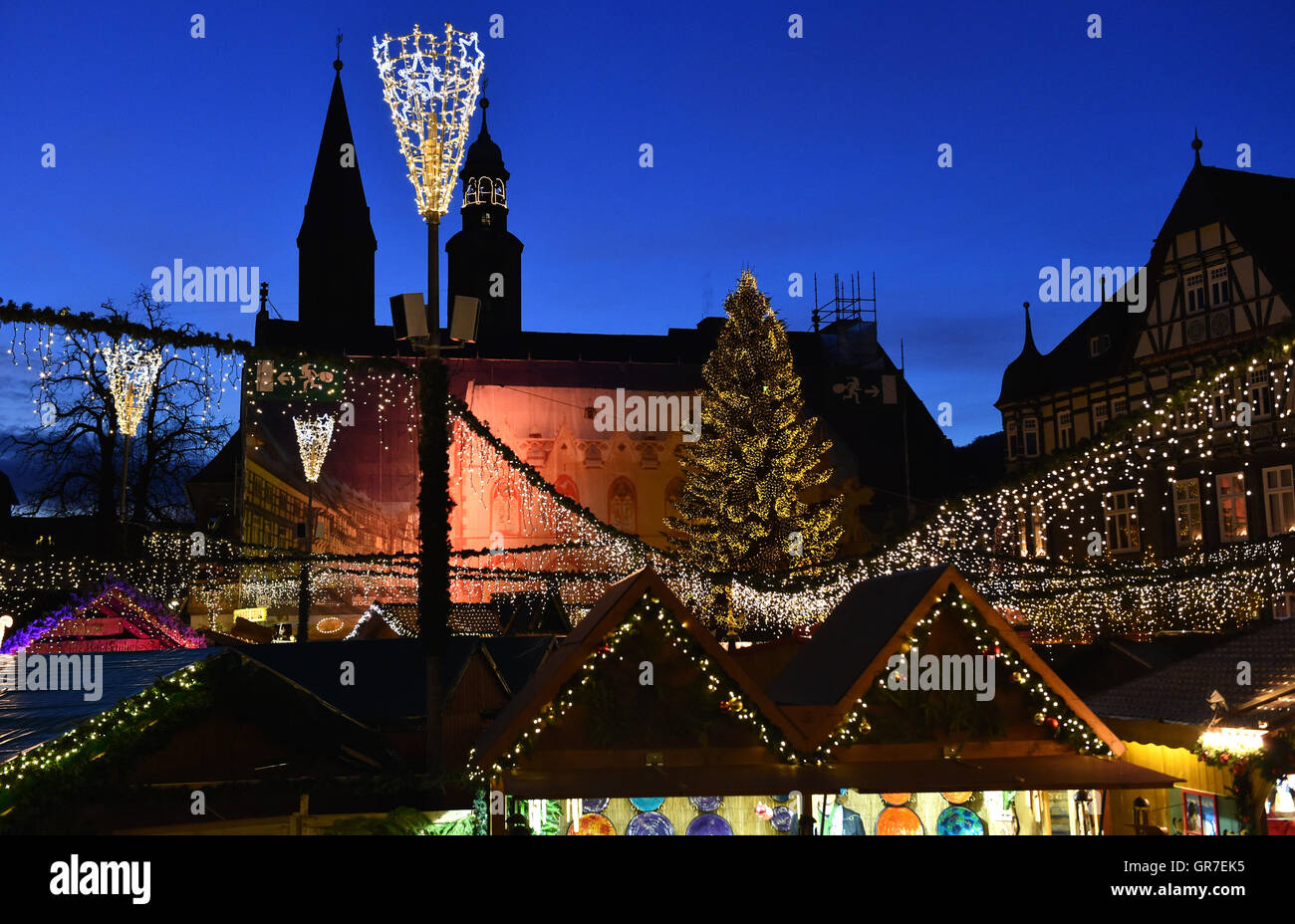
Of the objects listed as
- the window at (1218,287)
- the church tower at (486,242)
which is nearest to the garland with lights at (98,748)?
the window at (1218,287)

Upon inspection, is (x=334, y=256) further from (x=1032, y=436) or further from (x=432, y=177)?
(x=432, y=177)

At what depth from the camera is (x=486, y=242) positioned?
65125mm

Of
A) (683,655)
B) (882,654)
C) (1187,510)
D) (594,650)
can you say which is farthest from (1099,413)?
(594,650)

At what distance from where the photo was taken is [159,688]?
752 cm

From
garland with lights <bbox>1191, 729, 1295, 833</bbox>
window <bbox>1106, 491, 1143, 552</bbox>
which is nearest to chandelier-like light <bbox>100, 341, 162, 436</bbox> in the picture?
garland with lights <bbox>1191, 729, 1295, 833</bbox>

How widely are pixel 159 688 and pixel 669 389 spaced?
47084 mm

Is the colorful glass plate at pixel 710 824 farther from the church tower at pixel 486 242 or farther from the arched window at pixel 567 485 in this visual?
the church tower at pixel 486 242

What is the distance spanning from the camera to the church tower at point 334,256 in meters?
57.4

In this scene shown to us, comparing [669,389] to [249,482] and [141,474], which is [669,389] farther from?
[141,474]

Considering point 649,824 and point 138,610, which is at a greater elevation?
point 138,610

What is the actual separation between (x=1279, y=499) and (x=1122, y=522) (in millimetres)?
5784

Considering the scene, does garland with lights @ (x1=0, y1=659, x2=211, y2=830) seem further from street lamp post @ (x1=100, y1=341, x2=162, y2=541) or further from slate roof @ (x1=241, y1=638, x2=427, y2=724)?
street lamp post @ (x1=100, y1=341, x2=162, y2=541)

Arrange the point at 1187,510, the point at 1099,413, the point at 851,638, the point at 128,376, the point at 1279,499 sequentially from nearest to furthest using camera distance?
the point at 851,638
the point at 128,376
the point at 1279,499
the point at 1187,510
the point at 1099,413
